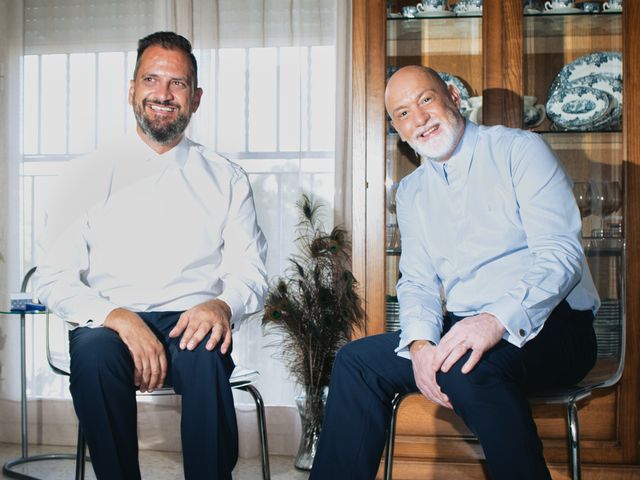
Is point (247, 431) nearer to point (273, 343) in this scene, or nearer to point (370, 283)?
point (273, 343)

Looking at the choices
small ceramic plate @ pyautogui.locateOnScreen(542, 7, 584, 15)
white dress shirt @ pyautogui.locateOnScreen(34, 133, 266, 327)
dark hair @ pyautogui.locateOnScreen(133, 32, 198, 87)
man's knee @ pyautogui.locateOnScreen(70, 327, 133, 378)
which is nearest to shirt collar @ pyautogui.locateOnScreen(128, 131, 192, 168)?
white dress shirt @ pyautogui.locateOnScreen(34, 133, 266, 327)

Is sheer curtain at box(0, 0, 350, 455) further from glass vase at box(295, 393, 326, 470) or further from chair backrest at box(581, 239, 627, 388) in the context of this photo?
chair backrest at box(581, 239, 627, 388)

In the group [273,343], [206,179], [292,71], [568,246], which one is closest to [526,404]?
[568,246]

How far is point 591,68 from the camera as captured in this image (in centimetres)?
264

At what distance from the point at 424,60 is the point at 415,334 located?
1280 millimetres

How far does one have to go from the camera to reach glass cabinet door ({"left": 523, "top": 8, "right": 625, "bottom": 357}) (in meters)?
2.59

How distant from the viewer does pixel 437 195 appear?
6.58ft

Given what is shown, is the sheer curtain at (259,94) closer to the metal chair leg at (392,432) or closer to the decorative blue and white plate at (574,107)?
the decorative blue and white plate at (574,107)

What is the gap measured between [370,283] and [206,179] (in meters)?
0.81

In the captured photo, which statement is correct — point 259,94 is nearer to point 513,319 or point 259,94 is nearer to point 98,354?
point 98,354

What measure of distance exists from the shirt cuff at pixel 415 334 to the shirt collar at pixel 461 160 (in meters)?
0.40

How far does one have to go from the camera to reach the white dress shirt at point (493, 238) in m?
1.67

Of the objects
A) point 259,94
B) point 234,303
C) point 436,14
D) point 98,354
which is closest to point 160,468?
point 234,303

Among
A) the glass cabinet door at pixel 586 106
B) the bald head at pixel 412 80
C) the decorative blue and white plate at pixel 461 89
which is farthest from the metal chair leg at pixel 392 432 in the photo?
the decorative blue and white plate at pixel 461 89
